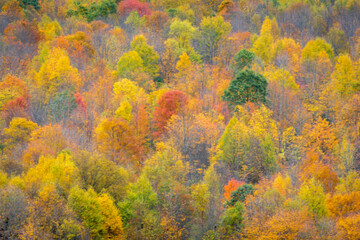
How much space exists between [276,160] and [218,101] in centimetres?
1877

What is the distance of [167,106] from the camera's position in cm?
7044

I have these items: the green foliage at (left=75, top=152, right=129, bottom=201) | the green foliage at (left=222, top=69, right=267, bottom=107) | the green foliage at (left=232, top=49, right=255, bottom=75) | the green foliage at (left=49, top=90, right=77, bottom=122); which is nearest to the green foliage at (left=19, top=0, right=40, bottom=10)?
the green foliage at (left=49, top=90, right=77, bottom=122)

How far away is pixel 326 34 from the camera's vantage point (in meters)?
105

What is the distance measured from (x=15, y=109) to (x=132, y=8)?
50.9m

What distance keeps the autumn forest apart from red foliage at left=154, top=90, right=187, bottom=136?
0.16 meters

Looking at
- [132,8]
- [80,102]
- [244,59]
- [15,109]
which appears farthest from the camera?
[132,8]

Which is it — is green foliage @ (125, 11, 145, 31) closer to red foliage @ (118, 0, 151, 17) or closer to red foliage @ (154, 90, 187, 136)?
red foliage @ (118, 0, 151, 17)

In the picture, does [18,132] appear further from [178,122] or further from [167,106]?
[167,106]

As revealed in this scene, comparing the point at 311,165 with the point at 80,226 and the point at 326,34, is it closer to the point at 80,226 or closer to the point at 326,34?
the point at 80,226

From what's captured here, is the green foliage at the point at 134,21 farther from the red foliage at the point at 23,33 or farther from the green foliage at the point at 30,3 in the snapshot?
the green foliage at the point at 30,3

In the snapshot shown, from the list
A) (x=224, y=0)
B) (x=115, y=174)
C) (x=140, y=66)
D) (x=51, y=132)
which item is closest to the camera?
(x=115, y=174)

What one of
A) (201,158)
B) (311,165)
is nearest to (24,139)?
(201,158)

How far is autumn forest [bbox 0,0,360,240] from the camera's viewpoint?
44.8 meters

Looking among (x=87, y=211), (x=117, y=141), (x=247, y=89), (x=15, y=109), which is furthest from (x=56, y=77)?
(x=87, y=211)
